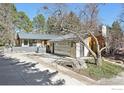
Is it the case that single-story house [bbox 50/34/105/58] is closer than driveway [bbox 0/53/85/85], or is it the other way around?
→ driveway [bbox 0/53/85/85]

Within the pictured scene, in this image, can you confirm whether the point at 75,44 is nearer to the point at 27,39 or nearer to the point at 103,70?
the point at 27,39

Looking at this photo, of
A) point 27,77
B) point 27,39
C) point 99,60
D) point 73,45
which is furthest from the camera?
point 27,39

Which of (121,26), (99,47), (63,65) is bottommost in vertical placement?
(63,65)

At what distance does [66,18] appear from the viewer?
6.93 metres

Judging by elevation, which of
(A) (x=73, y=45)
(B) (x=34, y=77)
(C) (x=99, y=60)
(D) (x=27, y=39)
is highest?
(D) (x=27, y=39)

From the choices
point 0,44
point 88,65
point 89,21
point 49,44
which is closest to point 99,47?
point 88,65

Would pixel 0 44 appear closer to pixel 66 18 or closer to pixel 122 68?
pixel 66 18

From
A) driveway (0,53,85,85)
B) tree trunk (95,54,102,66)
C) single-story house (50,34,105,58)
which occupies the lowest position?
driveway (0,53,85,85)

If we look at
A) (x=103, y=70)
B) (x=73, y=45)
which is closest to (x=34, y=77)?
(x=103, y=70)

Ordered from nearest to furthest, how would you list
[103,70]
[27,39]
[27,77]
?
[27,77], [103,70], [27,39]

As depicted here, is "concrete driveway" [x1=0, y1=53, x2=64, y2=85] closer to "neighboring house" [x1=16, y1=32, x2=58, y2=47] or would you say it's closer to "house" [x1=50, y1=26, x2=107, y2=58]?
"house" [x1=50, y1=26, x2=107, y2=58]

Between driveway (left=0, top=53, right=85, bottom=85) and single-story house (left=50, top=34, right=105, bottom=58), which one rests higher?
single-story house (left=50, top=34, right=105, bottom=58)

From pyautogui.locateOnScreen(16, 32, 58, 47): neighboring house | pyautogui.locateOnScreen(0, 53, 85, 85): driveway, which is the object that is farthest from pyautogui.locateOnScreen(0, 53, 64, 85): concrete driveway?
pyautogui.locateOnScreen(16, 32, 58, 47): neighboring house

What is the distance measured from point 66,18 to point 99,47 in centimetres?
147
